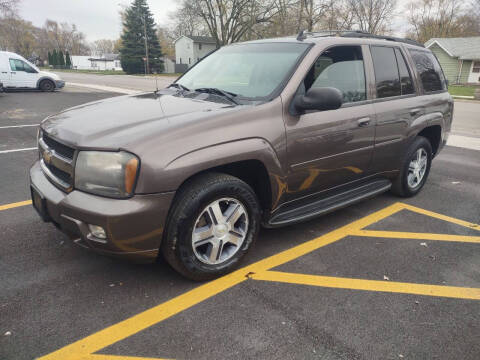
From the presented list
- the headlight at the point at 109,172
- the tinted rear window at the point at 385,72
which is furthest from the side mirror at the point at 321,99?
the headlight at the point at 109,172

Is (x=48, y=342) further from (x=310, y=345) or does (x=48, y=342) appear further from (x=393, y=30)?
(x=393, y=30)

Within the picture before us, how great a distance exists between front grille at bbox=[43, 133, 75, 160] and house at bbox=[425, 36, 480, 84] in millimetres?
43792

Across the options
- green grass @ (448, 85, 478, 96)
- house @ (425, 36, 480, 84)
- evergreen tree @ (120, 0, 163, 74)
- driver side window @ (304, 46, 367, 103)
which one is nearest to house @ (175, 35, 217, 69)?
evergreen tree @ (120, 0, 163, 74)

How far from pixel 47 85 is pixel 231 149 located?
61.9ft

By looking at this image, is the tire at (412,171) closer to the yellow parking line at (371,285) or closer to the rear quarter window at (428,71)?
the rear quarter window at (428,71)

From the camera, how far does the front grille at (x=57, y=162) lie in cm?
251

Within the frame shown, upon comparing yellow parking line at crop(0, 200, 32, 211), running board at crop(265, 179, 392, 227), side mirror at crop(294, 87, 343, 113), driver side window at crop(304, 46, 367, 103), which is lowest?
yellow parking line at crop(0, 200, 32, 211)

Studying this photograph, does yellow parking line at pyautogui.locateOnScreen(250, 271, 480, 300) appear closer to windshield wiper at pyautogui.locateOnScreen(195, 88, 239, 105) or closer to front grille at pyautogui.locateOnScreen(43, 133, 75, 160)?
windshield wiper at pyautogui.locateOnScreen(195, 88, 239, 105)

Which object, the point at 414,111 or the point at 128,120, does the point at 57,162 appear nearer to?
the point at 128,120

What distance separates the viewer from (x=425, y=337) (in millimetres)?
2291

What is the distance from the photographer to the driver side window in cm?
325

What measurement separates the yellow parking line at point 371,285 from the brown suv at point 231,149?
1.17 ft

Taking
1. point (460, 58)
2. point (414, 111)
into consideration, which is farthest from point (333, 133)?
point (460, 58)

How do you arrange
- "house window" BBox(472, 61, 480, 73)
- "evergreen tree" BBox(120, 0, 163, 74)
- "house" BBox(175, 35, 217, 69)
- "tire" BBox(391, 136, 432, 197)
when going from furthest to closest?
"house" BBox(175, 35, 217, 69) < "evergreen tree" BBox(120, 0, 163, 74) < "house window" BBox(472, 61, 480, 73) < "tire" BBox(391, 136, 432, 197)
